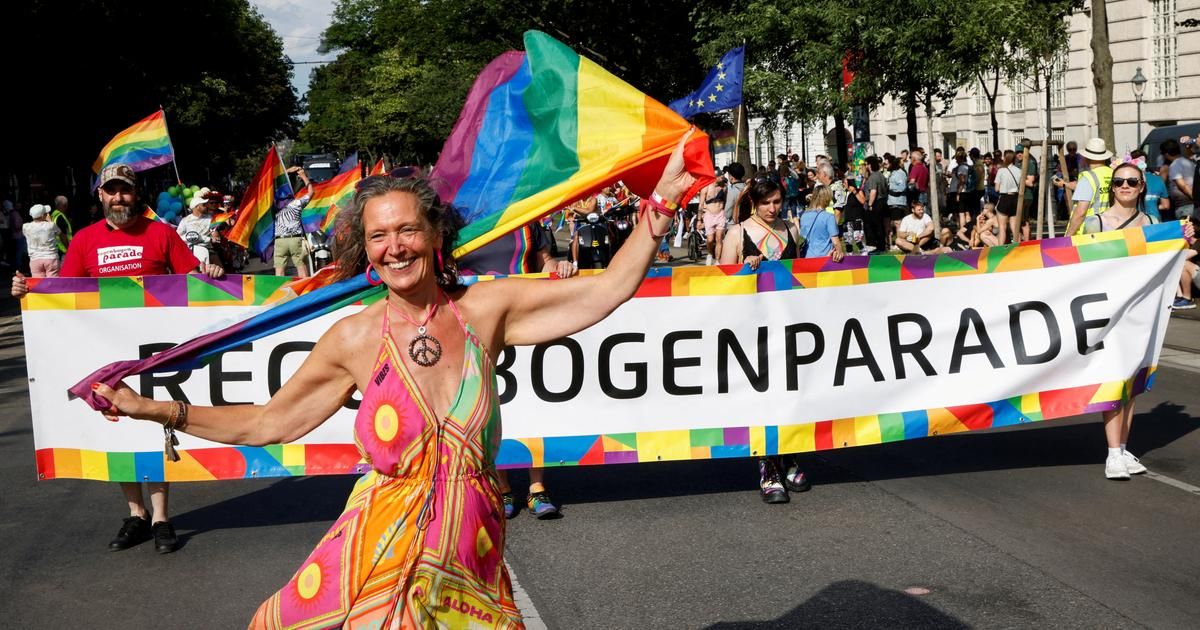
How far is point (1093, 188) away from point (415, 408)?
8.33 m

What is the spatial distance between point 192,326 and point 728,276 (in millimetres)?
2907

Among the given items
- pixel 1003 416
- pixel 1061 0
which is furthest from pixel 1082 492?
pixel 1061 0

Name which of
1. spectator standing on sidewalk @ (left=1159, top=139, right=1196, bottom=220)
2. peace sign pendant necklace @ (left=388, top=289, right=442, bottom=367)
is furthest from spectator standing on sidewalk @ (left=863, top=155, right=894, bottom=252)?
peace sign pendant necklace @ (left=388, top=289, right=442, bottom=367)

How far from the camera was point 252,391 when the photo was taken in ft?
24.1

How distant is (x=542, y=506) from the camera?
24.6ft

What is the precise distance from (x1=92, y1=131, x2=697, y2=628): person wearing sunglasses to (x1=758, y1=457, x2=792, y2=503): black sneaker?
4.16 m

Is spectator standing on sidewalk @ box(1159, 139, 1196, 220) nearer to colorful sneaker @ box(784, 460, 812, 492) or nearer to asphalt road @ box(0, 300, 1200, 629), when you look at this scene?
asphalt road @ box(0, 300, 1200, 629)

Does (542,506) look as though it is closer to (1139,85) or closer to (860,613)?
(860,613)

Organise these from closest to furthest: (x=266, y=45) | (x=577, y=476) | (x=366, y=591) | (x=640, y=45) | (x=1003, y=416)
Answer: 1. (x=366, y=591)
2. (x=1003, y=416)
3. (x=577, y=476)
4. (x=640, y=45)
5. (x=266, y=45)

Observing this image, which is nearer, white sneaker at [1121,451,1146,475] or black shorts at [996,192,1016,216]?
white sneaker at [1121,451,1146,475]

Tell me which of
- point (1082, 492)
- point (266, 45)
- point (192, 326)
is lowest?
point (1082, 492)

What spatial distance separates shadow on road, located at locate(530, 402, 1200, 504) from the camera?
8148 mm

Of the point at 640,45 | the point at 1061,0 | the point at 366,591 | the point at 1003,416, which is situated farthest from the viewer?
the point at 640,45

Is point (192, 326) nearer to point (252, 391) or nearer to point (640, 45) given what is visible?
point (252, 391)
